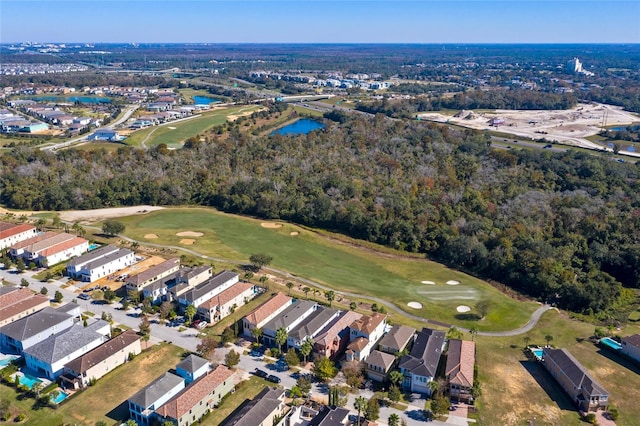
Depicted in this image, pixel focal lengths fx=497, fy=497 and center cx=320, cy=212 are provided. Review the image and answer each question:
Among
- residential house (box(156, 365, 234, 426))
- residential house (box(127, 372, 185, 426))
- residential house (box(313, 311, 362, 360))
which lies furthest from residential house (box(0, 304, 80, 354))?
residential house (box(313, 311, 362, 360))

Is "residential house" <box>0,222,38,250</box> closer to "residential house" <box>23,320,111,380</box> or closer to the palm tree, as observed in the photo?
"residential house" <box>23,320,111,380</box>

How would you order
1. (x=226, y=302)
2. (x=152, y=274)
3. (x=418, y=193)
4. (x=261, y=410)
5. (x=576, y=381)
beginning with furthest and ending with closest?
(x=418, y=193)
(x=152, y=274)
(x=226, y=302)
(x=576, y=381)
(x=261, y=410)

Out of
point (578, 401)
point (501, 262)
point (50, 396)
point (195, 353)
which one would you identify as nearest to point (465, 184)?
point (501, 262)

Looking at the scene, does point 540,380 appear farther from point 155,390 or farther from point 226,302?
point 155,390

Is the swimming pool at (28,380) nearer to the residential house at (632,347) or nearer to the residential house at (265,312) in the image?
the residential house at (265,312)

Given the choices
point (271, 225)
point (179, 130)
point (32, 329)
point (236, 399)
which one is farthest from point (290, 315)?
point (179, 130)

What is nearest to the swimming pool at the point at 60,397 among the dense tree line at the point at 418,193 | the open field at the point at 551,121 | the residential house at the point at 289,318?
the residential house at the point at 289,318

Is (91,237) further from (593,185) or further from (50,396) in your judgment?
(593,185)

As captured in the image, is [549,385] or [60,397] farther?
[549,385]
